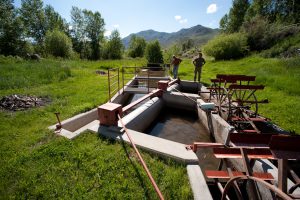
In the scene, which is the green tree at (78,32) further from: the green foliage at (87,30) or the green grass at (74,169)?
the green grass at (74,169)

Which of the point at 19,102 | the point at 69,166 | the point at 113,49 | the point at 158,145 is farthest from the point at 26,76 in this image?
the point at 113,49

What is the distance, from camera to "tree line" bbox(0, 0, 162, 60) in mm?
29734

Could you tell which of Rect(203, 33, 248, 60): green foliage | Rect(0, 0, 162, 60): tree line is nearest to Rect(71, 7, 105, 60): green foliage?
Rect(0, 0, 162, 60): tree line

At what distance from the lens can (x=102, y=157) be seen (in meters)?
3.73

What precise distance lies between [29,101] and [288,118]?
395 inches

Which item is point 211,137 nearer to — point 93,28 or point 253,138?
point 253,138

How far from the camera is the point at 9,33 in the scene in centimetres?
2962

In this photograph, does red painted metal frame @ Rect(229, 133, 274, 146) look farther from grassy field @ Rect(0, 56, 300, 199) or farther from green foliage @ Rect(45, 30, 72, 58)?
green foliage @ Rect(45, 30, 72, 58)

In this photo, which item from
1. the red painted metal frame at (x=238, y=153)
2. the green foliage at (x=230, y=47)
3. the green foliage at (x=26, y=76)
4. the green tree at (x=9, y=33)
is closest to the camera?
the red painted metal frame at (x=238, y=153)

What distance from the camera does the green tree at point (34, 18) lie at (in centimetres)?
4422

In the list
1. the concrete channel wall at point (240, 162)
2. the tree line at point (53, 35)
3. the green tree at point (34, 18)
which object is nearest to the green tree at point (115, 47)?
the tree line at point (53, 35)

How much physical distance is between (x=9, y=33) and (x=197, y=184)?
1497 inches

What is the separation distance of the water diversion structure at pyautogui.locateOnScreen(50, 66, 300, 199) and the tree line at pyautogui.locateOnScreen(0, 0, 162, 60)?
2101 centimetres

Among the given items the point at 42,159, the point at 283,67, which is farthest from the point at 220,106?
the point at 283,67
